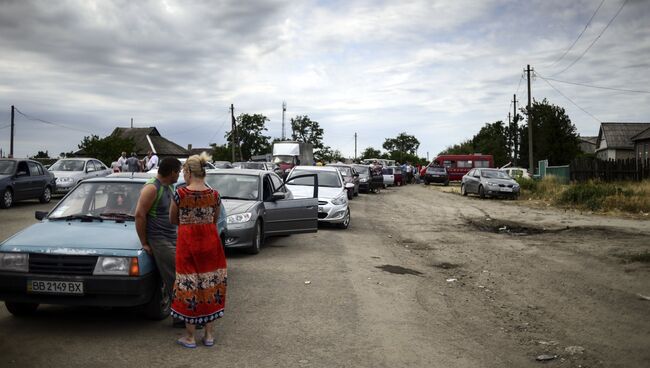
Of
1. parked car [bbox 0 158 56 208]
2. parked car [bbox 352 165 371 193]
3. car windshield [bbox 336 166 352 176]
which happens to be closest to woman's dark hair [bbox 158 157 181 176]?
parked car [bbox 0 158 56 208]

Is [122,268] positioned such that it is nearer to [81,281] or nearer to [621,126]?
[81,281]

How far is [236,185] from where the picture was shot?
11.6 meters

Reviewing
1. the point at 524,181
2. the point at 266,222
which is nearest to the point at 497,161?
the point at 524,181

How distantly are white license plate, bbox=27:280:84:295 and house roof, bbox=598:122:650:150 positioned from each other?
74216mm

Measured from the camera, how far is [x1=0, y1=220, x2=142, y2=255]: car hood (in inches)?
221

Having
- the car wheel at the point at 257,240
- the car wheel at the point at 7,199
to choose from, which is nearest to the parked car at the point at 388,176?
the car wheel at the point at 7,199

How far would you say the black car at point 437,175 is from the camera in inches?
1977

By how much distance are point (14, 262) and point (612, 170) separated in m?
33.0

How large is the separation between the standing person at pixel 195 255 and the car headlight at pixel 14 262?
1476 millimetres

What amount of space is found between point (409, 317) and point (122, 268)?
3.24 meters

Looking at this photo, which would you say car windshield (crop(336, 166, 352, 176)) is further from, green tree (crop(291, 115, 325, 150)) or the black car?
green tree (crop(291, 115, 325, 150))

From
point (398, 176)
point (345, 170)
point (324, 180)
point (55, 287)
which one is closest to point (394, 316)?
point (55, 287)

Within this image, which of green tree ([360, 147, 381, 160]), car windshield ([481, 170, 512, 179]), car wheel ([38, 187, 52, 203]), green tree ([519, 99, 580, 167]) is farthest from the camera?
green tree ([360, 147, 381, 160])

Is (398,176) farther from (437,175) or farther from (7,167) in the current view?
(7,167)
